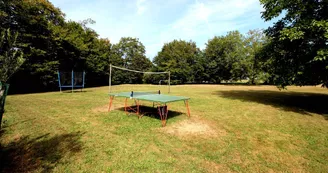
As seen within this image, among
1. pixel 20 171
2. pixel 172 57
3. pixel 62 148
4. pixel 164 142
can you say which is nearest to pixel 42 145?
pixel 62 148

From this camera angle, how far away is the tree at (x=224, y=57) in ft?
123

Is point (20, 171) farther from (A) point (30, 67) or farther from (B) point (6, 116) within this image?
(A) point (30, 67)

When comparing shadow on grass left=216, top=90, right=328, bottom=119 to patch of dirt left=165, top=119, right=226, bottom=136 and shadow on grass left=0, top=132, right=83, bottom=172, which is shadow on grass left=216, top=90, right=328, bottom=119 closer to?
patch of dirt left=165, top=119, right=226, bottom=136

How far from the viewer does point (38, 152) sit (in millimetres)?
4168

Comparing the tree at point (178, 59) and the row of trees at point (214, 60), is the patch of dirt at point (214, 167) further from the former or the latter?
the tree at point (178, 59)

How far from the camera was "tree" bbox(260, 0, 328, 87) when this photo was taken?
8.48 meters

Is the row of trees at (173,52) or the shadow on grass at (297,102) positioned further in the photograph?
the shadow on grass at (297,102)

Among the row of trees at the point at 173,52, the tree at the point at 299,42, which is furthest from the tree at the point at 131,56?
the tree at the point at 299,42

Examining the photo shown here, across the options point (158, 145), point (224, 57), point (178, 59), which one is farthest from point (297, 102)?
point (178, 59)

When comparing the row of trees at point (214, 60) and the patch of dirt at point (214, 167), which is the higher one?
the row of trees at point (214, 60)

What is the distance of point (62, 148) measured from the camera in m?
4.43

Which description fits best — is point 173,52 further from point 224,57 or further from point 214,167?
point 214,167

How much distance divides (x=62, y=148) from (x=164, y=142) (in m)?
2.89

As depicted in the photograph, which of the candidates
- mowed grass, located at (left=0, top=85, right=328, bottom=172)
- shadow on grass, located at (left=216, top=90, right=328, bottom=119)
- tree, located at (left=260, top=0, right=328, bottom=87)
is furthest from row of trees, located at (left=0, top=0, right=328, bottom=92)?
mowed grass, located at (left=0, top=85, right=328, bottom=172)
